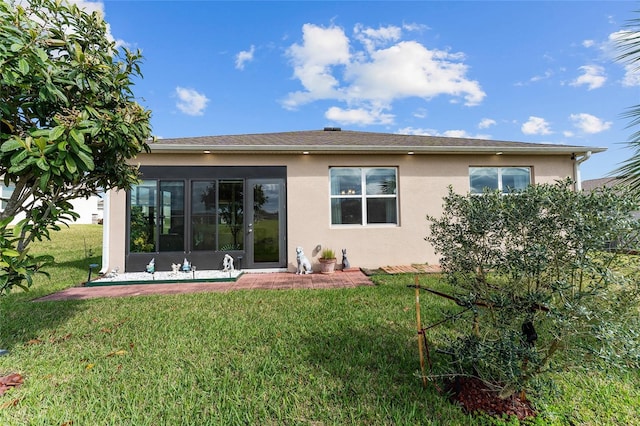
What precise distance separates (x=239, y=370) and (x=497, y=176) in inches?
354

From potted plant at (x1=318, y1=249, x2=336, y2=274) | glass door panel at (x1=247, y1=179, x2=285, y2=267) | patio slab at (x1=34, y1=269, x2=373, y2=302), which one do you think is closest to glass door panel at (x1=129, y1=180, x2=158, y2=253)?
patio slab at (x1=34, y1=269, x2=373, y2=302)

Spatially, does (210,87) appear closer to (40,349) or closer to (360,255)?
(360,255)

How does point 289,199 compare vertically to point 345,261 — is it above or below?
above

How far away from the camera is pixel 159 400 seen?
87.0 inches

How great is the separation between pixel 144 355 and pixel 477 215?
371 centimetres

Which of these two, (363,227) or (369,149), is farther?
(363,227)

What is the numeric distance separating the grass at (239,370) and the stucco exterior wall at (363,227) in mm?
3100

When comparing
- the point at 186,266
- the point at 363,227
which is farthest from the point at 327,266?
the point at 186,266

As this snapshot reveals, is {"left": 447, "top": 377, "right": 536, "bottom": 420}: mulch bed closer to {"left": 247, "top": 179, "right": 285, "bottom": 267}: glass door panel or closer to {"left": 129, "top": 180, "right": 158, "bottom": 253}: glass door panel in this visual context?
{"left": 247, "top": 179, "right": 285, "bottom": 267}: glass door panel

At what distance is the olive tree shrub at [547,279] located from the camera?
1.62 metres

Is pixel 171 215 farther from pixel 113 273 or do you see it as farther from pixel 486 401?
pixel 486 401

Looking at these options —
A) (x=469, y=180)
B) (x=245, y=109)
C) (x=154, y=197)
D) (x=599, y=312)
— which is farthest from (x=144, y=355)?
(x=245, y=109)

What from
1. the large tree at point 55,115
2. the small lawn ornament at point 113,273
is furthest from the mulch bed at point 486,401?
the small lawn ornament at point 113,273

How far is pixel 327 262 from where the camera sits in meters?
7.34
